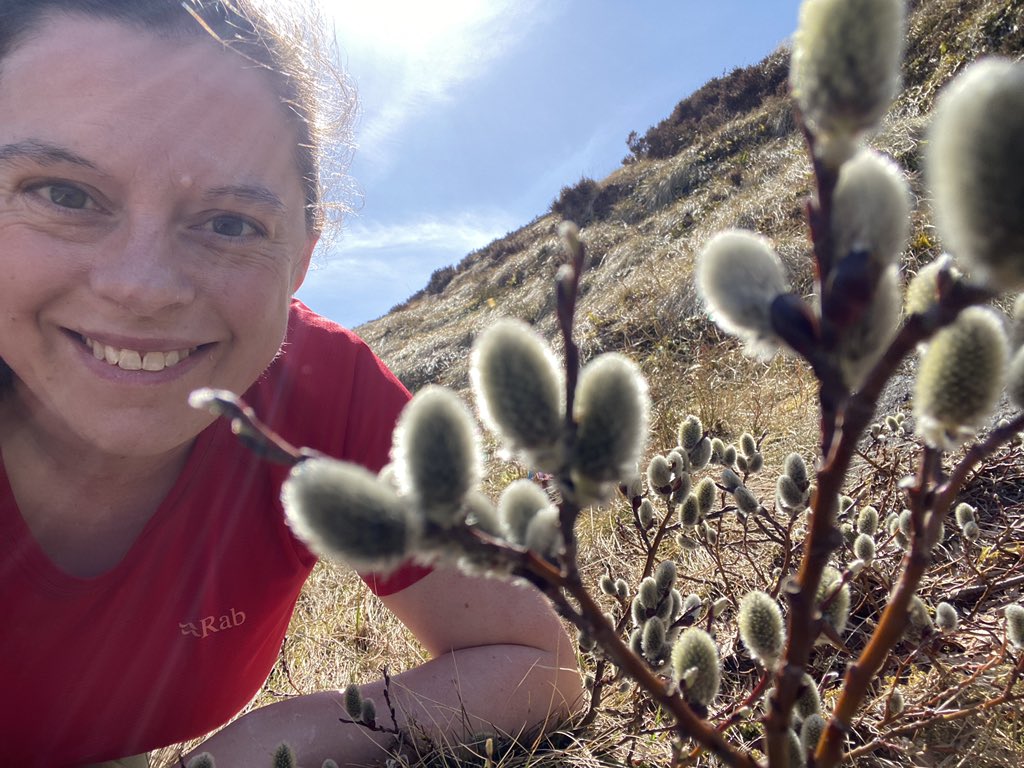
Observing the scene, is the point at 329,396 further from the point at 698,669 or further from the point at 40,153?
the point at 698,669

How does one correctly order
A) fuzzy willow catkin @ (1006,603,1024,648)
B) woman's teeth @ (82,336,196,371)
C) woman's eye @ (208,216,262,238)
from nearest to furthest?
fuzzy willow catkin @ (1006,603,1024,648), woman's teeth @ (82,336,196,371), woman's eye @ (208,216,262,238)

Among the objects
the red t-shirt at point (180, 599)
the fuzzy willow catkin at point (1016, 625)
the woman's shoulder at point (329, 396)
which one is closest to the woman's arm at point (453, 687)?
the red t-shirt at point (180, 599)

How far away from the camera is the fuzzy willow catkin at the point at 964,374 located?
0.57m

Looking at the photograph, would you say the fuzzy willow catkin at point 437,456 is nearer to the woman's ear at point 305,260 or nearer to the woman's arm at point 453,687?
the woman's arm at point 453,687

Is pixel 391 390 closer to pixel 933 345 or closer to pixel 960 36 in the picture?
pixel 933 345

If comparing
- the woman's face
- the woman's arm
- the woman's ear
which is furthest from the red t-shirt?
the woman's face

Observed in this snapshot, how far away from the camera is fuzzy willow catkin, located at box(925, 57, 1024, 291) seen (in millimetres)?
434

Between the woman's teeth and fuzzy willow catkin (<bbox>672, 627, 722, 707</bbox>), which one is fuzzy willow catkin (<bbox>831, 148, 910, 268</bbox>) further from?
the woman's teeth

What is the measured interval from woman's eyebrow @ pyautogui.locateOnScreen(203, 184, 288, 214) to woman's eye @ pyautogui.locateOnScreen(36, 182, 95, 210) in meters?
0.30

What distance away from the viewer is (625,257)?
1291cm

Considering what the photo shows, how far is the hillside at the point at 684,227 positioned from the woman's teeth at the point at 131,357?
2.56 meters

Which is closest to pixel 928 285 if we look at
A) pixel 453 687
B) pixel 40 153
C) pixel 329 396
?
pixel 40 153

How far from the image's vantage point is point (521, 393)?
0.59 metres

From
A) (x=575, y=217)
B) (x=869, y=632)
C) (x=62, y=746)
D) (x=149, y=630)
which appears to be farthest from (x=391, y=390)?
(x=575, y=217)
